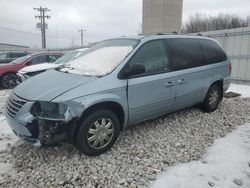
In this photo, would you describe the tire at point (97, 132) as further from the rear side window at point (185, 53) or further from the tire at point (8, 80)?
the tire at point (8, 80)

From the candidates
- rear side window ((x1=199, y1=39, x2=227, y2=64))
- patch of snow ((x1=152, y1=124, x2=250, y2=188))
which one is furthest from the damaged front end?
rear side window ((x1=199, y1=39, x2=227, y2=64))

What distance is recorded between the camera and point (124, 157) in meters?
3.32

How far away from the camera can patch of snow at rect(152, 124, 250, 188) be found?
2.74 meters

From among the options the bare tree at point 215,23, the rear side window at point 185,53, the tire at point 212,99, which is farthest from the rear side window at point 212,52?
the bare tree at point 215,23

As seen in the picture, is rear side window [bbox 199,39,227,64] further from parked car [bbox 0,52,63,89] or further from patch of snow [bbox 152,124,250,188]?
parked car [bbox 0,52,63,89]

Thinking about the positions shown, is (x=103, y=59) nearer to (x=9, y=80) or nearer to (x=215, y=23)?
(x=9, y=80)

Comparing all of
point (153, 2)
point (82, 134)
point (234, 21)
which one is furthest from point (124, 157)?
point (234, 21)

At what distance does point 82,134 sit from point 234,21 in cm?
4139

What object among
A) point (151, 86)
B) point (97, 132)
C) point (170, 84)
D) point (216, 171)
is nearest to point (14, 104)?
point (97, 132)

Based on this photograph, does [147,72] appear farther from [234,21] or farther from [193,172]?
[234,21]

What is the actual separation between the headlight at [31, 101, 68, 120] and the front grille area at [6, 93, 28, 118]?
7.8 inches

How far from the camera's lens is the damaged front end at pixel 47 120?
286 centimetres

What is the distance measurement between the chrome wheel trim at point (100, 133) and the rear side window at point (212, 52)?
9.13ft

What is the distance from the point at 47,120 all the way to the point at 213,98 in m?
3.87
